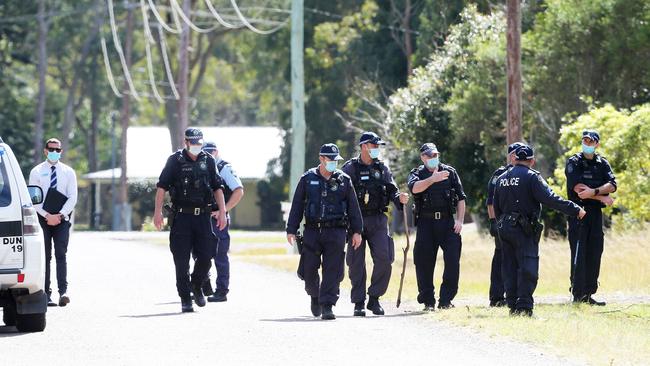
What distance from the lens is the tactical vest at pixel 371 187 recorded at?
17562 millimetres

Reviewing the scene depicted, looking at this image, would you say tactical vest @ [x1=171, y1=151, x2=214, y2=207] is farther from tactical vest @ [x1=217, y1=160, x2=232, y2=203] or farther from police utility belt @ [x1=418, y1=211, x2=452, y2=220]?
police utility belt @ [x1=418, y1=211, x2=452, y2=220]

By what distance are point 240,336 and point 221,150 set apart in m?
64.6

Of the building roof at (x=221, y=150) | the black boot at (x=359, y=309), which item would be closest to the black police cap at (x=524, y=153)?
the black boot at (x=359, y=309)

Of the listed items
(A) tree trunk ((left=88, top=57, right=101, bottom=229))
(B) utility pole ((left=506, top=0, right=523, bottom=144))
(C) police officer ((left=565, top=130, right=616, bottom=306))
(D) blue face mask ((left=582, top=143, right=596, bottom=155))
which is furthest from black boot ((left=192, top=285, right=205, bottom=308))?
(A) tree trunk ((left=88, top=57, right=101, bottom=229))

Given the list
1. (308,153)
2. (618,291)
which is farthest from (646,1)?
(308,153)

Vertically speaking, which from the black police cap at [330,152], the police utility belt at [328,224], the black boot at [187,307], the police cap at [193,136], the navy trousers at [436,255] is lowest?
the black boot at [187,307]

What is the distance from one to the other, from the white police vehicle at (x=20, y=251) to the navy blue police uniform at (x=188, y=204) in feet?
8.37

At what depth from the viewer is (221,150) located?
259 feet

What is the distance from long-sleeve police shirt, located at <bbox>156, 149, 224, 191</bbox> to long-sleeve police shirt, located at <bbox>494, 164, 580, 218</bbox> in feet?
10.2

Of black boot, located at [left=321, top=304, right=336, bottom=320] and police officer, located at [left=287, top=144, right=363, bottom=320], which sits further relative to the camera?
police officer, located at [left=287, top=144, right=363, bottom=320]

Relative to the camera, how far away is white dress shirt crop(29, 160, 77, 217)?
1867 cm

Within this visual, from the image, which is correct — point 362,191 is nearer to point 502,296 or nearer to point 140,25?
point 502,296

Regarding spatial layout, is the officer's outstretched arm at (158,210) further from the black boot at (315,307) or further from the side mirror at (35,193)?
the black boot at (315,307)

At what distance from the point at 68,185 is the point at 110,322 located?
299 cm
